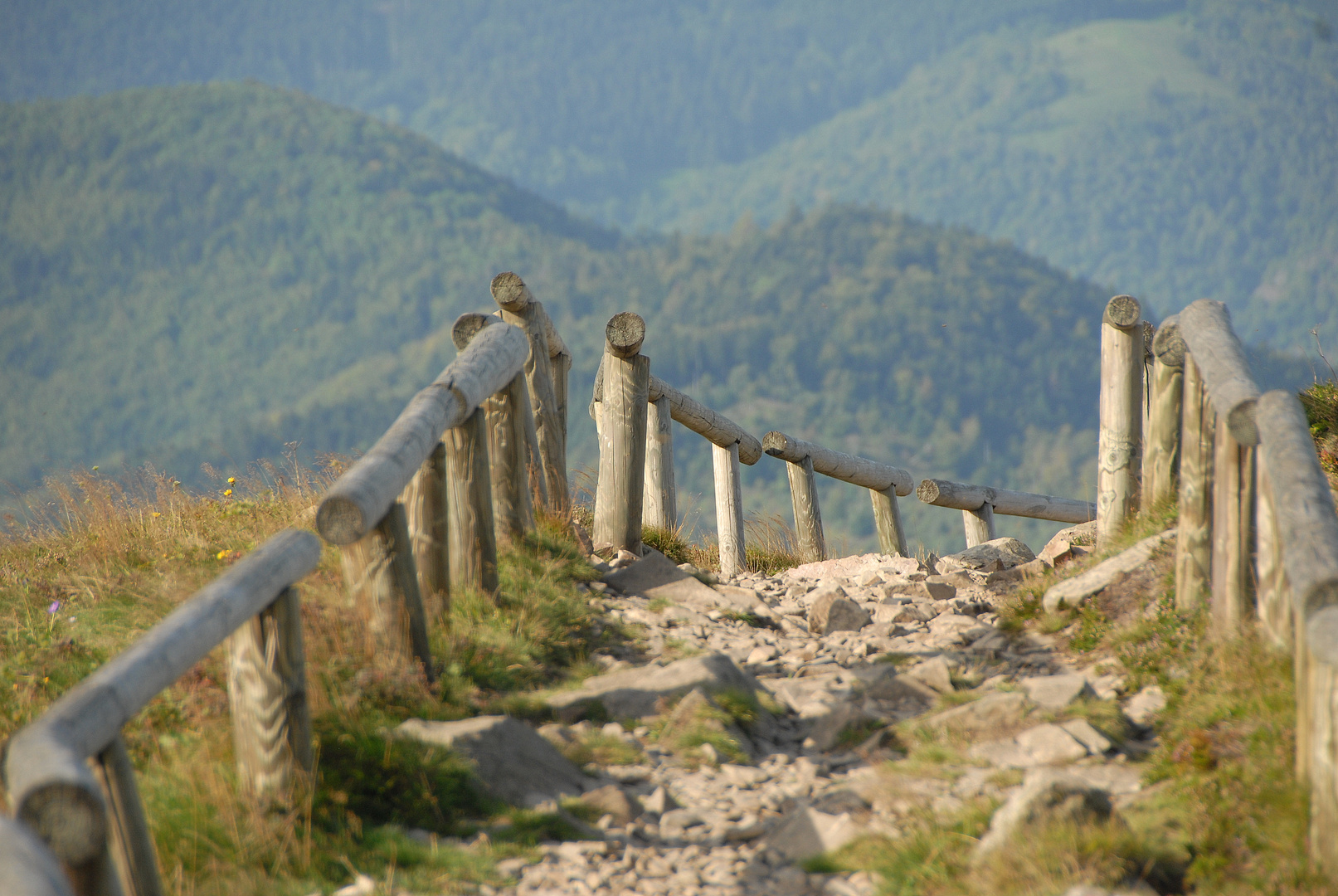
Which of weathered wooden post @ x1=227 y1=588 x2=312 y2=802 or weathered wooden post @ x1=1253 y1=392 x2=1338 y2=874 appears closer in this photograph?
weathered wooden post @ x1=1253 y1=392 x2=1338 y2=874

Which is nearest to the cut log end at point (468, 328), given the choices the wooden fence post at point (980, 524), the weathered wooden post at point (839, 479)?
the weathered wooden post at point (839, 479)

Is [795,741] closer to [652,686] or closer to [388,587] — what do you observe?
[652,686]

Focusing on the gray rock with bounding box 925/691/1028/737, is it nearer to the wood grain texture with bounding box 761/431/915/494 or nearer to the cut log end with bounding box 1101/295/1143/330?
the cut log end with bounding box 1101/295/1143/330

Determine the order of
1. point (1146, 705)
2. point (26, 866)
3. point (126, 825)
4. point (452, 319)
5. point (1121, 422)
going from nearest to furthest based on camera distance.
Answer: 1. point (26, 866)
2. point (126, 825)
3. point (1146, 705)
4. point (1121, 422)
5. point (452, 319)

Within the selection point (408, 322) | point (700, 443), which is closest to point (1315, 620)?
point (700, 443)

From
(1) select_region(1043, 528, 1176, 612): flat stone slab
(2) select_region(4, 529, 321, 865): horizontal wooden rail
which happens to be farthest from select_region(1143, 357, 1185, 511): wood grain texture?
(2) select_region(4, 529, 321, 865): horizontal wooden rail

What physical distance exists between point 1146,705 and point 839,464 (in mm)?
4405

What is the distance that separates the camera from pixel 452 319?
6860 inches

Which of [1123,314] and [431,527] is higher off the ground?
[1123,314]

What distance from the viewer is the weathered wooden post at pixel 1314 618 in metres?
2.35

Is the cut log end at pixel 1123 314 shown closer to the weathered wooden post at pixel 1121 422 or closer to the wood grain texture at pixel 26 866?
the weathered wooden post at pixel 1121 422

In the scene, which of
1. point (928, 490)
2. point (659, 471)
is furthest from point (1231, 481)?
point (928, 490)

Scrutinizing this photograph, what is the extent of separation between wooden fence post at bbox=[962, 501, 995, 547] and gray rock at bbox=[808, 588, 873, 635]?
3894mm

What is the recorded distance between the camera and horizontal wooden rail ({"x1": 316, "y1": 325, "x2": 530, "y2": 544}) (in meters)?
3.11
